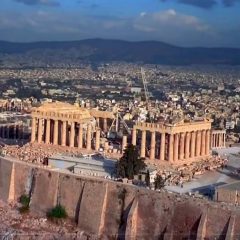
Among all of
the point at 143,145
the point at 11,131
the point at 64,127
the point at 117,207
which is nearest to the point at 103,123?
the point at 64,127

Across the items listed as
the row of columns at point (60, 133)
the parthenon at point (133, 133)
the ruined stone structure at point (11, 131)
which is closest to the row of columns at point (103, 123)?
the parthenon at point (133, 133)

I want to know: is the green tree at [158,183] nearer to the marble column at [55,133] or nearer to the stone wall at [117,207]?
the stone wall at [117,207]

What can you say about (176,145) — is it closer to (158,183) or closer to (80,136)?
(80,136)

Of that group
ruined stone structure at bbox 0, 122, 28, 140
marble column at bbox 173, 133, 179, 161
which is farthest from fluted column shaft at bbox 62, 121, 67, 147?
ruined stone structure at bbox 0, 122, 28, 140

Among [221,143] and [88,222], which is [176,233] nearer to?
[88,222]

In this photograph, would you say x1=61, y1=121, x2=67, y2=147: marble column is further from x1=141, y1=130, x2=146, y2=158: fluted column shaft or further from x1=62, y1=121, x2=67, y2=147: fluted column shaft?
x1=141, y1=130, x2=146, y2=158: fluted column shaft

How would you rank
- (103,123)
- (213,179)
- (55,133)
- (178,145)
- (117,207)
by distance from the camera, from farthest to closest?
(103,123) → (55,133) → (178,145) → (213,179) → (117,207)
